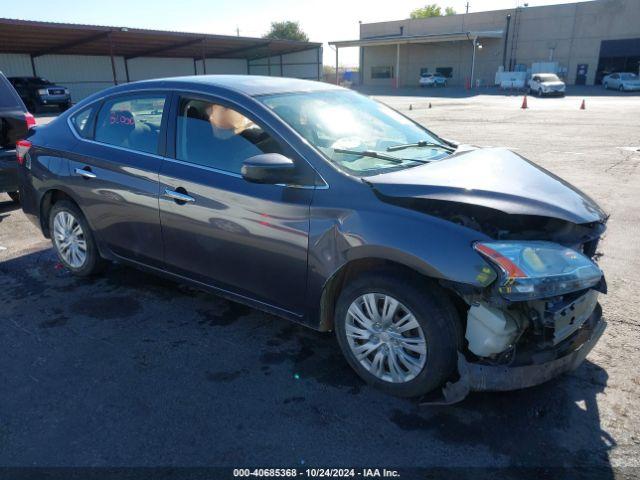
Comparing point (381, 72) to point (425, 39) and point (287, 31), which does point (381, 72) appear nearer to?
point (425, 39)

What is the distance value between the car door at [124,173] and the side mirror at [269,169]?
3.43 ft

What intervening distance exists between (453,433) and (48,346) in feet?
9.02

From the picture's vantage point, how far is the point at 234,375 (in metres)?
3.13

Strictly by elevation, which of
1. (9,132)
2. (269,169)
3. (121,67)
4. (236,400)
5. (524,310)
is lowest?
(236,400)

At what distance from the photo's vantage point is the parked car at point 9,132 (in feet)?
21.1

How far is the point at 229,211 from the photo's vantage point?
3.27m

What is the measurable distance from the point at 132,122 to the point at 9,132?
3669mm

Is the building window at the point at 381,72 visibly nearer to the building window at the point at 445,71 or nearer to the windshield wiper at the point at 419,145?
the building window at the point at 445,71

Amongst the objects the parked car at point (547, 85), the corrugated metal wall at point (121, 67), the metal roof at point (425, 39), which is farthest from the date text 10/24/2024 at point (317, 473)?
the metal roof at point (425, 39)

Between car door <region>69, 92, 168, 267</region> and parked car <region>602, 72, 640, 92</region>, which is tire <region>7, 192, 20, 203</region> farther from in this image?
parked car <region>602, 72, 640, 92</region>

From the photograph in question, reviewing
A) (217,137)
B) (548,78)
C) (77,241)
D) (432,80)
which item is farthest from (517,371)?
(432,80)

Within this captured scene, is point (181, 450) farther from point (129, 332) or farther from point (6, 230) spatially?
point (6, 230)

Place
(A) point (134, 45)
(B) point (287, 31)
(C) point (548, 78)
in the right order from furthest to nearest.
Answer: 1. (B) point (287, 31)
2. (C) point (548, 78)
3. (A) point (134, 45)

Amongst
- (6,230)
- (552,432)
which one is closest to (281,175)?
(552,432)
